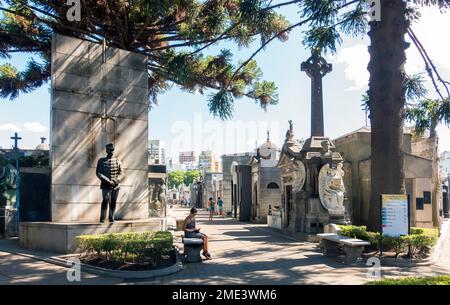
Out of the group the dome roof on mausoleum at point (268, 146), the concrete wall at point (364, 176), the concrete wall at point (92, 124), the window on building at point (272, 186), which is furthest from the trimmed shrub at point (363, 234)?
the dome roof on mausoleum at point (268, 146)

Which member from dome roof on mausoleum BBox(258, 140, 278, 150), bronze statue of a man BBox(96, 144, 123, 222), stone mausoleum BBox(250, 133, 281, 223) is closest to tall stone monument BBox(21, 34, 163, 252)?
bronze statue of a man BBox(96, 144, 123, 222)

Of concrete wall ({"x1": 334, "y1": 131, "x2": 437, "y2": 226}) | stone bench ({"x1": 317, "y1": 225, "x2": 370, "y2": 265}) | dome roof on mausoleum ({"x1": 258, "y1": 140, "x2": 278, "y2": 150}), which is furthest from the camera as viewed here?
dome roof on mausoleum ({"x1": 258, "y1": 140, "x2": 278, "y2": 150})

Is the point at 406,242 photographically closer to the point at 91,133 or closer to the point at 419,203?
the point at 91,133

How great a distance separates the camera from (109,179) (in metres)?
11.4

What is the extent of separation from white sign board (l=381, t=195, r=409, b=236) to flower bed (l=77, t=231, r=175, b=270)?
548 centimetres

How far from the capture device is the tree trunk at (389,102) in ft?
38.9

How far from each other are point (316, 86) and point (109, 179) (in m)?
12.4

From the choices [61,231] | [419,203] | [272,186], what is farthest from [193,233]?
[272,186]

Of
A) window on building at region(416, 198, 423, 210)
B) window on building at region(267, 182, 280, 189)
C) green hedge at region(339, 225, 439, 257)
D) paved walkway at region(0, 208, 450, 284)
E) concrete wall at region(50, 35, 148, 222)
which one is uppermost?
concrete wall at region(50, 35, 148, 222)

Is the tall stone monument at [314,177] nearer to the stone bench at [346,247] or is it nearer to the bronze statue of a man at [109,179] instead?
the stone bench at [346,247]

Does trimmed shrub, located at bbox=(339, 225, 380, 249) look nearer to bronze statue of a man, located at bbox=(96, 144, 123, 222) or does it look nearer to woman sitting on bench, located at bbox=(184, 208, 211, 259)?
woman sitting on bench, located at bbox=(184, 208, 211, 259)

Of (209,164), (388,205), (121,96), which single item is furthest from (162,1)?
(209,164)

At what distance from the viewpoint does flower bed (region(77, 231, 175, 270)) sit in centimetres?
916

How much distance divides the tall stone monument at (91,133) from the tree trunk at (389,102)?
21.4 ft
